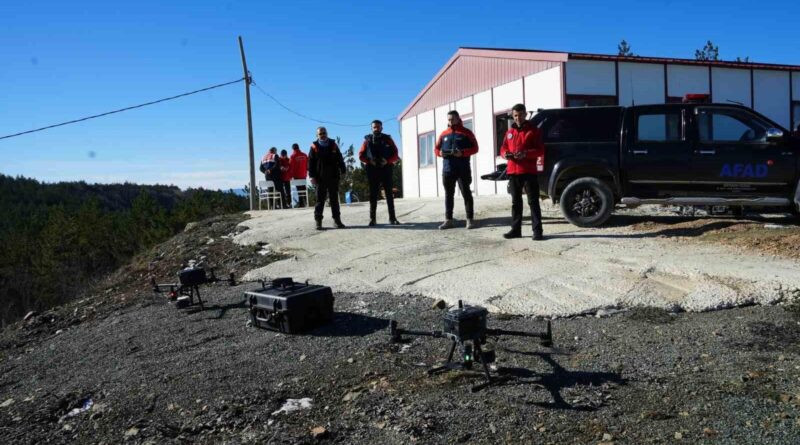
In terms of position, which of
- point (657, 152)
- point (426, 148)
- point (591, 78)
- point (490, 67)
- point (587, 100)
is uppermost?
point (490, 67)

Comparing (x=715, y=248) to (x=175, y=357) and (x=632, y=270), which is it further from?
(x=175, y=357)

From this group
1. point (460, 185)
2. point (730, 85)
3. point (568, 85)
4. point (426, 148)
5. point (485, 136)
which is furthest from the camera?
point (426, 148)

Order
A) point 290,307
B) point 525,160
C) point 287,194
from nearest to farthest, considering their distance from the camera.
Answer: point 290,307, point 525,160, point 287,194

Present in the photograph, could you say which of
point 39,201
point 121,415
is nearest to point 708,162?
point 121,415

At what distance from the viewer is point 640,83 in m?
15.0

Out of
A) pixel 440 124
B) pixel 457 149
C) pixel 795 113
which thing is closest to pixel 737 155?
pixel 457 149

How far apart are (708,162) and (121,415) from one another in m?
7.96

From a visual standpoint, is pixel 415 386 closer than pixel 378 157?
Yes

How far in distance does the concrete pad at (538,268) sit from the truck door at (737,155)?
135 cm

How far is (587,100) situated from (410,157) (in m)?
9.28

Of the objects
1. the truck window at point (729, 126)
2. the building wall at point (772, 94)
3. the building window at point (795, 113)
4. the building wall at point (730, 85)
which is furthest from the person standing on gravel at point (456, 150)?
the building window at point (795, 113)

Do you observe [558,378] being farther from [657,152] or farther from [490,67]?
[490,67]

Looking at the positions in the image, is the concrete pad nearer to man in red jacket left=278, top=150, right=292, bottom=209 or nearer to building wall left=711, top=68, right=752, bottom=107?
man in red jacket left=278, top=150, right=292, bottom=209

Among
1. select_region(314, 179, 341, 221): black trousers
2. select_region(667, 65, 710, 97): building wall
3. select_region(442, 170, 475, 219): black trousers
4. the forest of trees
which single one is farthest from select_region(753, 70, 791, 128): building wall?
the forest of trees
